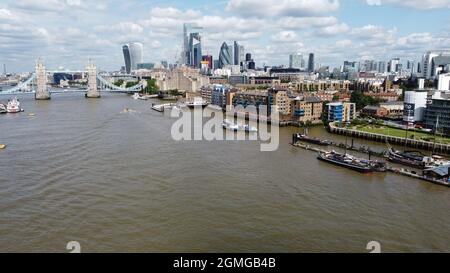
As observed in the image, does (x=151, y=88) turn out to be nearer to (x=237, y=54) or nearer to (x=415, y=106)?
(x=415, y=106)

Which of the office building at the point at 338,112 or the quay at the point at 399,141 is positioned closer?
the quay at the point at 399,141

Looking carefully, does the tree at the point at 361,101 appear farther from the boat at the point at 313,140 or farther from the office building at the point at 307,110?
the boat at the point at 313,140

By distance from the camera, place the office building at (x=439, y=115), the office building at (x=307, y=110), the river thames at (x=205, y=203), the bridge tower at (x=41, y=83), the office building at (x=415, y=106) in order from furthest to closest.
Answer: the bridge tower at (x=41, y=83), the office building at (x=307, y=110), the office building at (x=415, y=106), the office building at (x=439, y=115), the river thames at (x=205, y=203)

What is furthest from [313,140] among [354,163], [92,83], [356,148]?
[92,83]

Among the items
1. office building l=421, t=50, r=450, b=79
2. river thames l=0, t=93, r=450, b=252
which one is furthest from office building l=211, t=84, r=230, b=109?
office building l=421, t=50, r=450, b=79

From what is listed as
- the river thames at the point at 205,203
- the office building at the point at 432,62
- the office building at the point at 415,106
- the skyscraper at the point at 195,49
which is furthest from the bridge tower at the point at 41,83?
the skyscraper at the point at 195,49

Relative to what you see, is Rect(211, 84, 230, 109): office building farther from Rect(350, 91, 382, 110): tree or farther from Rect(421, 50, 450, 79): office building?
Rect(421, 50, 450, 79): office building
